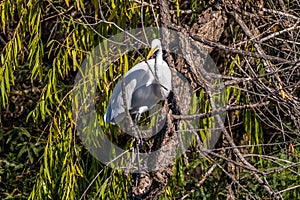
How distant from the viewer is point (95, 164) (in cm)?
285

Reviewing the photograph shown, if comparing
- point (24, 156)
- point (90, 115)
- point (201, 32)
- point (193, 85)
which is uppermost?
point (201, 32)

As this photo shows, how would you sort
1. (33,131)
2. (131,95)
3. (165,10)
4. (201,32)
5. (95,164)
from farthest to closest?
(33,131), (95,164), (131,95), (201,32), (165,10)

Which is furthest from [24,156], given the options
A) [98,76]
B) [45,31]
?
[98,76]

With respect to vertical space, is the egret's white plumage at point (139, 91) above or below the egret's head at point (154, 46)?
below

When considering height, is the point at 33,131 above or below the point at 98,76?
below

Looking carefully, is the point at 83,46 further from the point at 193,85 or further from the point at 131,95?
the point at 193,85

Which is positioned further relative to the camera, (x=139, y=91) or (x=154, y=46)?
(x=139, y=91)

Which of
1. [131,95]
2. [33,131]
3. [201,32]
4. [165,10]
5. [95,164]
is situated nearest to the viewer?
[165,10]

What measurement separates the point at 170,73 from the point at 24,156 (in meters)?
1.70

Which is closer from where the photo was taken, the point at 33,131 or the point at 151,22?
the point at 151,22

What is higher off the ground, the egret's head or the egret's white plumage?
the egret's head

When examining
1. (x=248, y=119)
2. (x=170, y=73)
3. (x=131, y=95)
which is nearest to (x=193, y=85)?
(x=170, y=73)

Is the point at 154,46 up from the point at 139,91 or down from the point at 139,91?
up

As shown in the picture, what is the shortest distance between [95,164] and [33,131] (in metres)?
1.09
